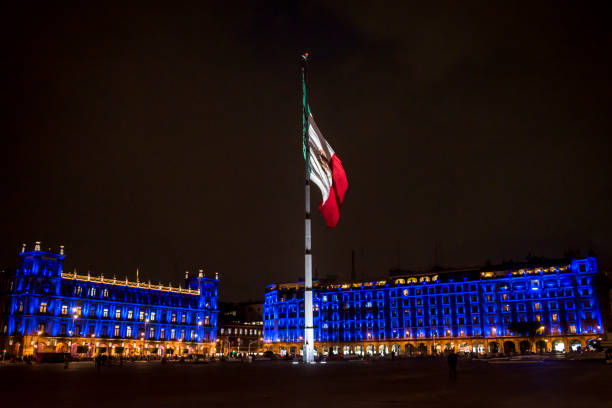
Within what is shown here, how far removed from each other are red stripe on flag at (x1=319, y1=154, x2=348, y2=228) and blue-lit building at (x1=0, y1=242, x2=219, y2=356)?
67607 millimetres

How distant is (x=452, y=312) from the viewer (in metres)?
128

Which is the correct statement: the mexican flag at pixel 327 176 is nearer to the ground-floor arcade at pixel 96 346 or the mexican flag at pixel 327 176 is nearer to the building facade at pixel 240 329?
the ground-floor arcade at pixel 96 346

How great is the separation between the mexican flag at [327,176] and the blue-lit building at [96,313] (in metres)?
67.2

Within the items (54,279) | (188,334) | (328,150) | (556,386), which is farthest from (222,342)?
(556,386)

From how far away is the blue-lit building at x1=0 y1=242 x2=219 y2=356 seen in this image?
104 metres

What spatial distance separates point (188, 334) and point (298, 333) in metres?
27.0

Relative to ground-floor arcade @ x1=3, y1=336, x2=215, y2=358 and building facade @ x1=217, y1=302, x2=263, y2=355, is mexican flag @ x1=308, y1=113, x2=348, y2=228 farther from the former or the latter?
building facade @ x1=217, y1=302, x2=263, y2=355

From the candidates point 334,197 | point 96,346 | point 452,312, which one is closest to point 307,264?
point 334,197

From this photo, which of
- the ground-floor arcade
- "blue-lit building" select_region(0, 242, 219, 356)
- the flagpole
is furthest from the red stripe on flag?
"blue-lit building" select_region(0, 242, 219, 356)

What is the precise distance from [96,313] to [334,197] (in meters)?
83.2

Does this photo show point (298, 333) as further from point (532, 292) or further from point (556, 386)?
point (556, 386)

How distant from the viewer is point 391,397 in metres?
18.6

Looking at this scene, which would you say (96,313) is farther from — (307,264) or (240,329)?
(307,264)

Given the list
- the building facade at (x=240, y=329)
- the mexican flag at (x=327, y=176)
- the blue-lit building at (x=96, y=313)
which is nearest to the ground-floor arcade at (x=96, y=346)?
the blue-lit building at (x=96, y=313)
